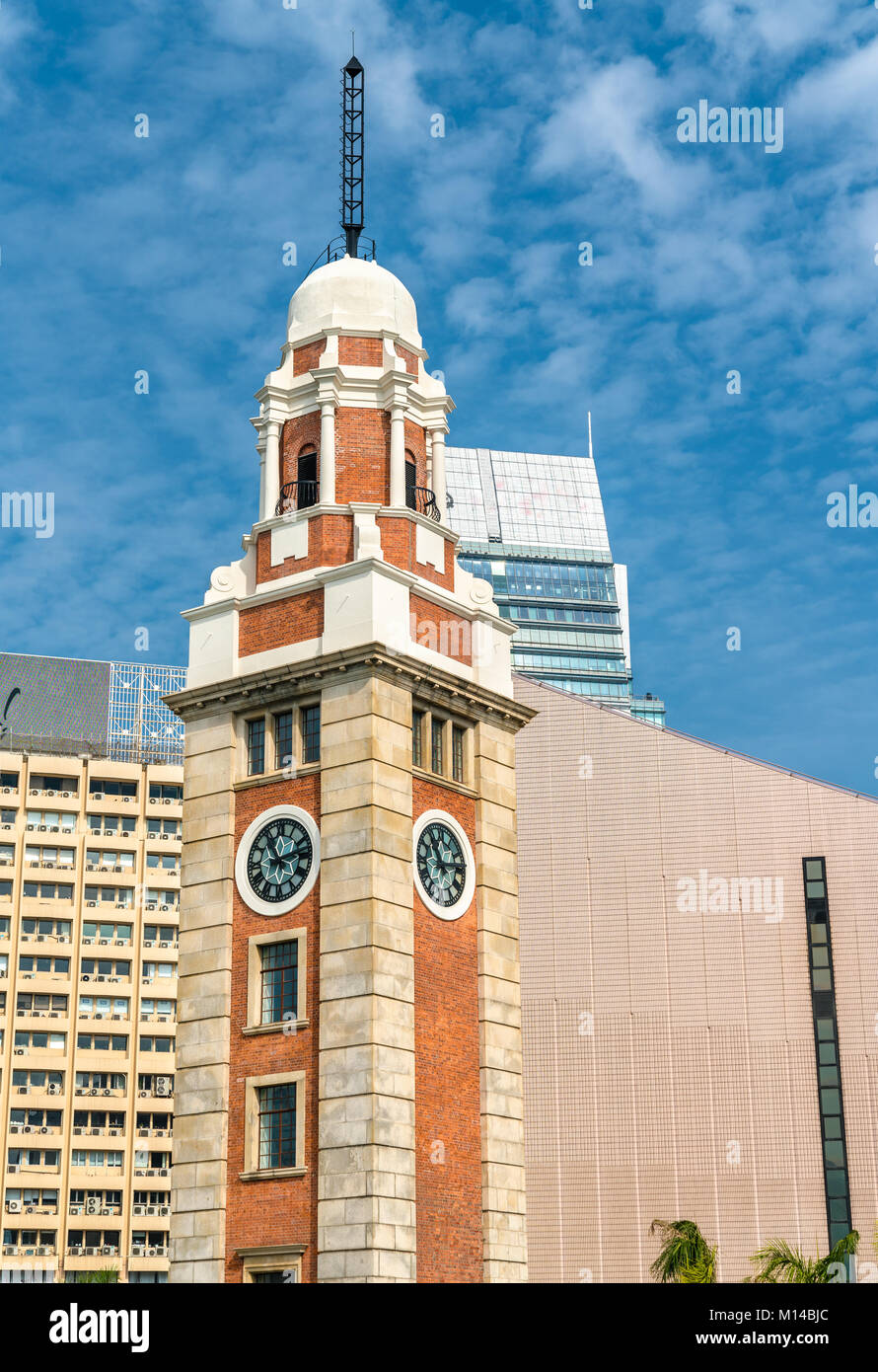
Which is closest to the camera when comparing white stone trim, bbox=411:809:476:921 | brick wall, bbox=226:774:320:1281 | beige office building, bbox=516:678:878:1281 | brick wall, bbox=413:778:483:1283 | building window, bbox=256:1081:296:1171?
brick wall, bbox=226:774:320:1281

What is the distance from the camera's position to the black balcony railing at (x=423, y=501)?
161 ft

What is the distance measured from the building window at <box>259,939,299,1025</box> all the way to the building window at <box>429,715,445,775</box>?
606 cm

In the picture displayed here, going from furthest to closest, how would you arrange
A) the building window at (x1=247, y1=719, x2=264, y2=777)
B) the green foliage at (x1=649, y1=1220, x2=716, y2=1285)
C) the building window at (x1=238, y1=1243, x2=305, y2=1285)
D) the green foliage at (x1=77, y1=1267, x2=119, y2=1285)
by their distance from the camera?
1. the green foliage at (x1=77, y1=1267, x2=119, y2=1285)
2. the green foliage at (x1=649, y1=1220, x2=716, y2=1285)
3. the building window at (x1=247, y1=719, x2=264, y2=777)
4. the building window at (x1=238, y1=1243, x2=305, y2=1285)

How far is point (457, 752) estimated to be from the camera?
155 ft

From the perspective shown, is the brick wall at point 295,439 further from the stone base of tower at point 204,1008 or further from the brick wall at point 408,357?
the stone base of tower at point 204,1008

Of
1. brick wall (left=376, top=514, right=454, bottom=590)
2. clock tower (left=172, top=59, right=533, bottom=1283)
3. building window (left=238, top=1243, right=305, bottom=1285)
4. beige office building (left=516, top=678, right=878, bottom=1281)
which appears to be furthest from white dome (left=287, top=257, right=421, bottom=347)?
beige office building (left=516, top=678, right=878, bottom=1281)

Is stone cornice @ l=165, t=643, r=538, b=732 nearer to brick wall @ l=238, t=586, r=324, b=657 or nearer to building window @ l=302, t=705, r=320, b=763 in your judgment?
building window @ l=302, t=705, r=320, b=763

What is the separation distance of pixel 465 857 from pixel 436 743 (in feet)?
9.75

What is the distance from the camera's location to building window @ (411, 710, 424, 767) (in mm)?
45312

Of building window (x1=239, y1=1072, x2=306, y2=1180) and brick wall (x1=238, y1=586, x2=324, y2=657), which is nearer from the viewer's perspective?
building window (x1=239, y1=1072, x2=306, y2=1180)

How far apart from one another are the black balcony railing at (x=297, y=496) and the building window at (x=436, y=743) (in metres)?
6.88

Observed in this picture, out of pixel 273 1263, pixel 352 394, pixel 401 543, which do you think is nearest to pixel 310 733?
pixel 401 543
